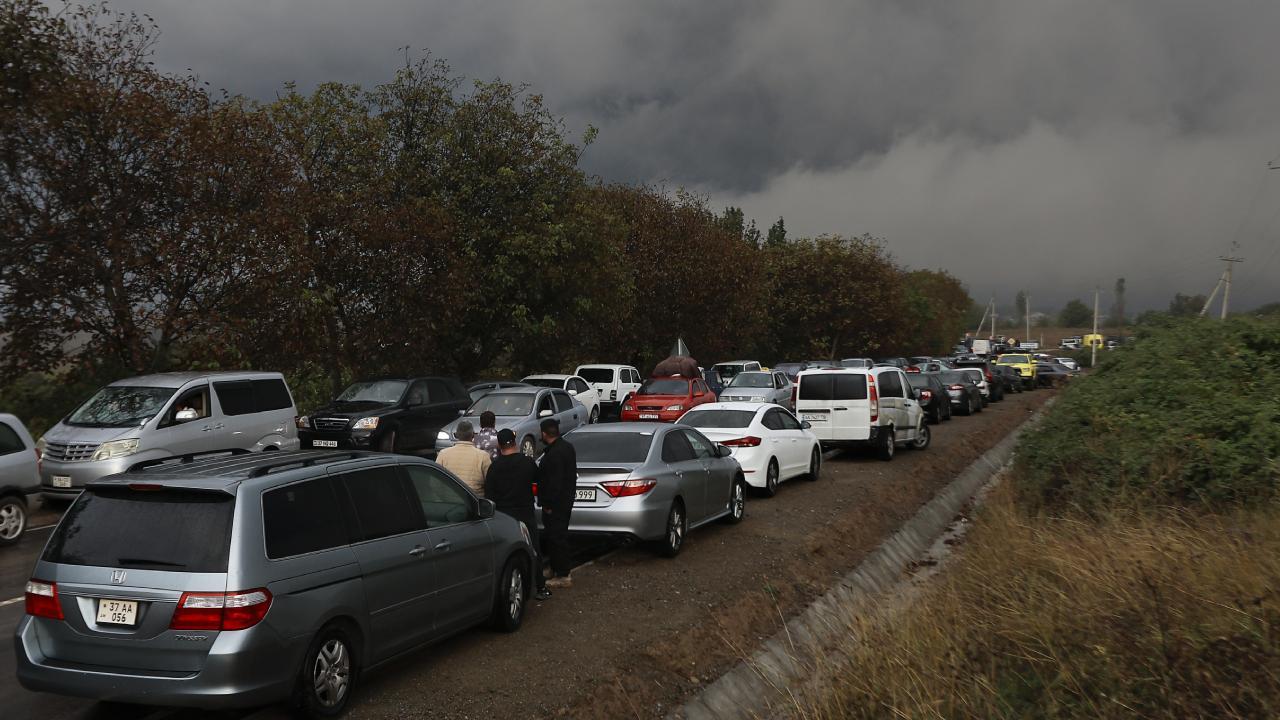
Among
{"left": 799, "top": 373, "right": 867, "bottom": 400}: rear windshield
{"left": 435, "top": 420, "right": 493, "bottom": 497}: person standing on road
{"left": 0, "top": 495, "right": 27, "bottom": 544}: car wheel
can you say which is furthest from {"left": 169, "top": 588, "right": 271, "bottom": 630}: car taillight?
{"left": 799, "top": 373, "right": 867, "bottom": 400}: rear windshield

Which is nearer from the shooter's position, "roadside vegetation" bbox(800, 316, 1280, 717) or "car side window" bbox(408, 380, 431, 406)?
"roadside vegetation" bbox(800, 316, 1280, 717)

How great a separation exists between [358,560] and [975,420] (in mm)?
29253

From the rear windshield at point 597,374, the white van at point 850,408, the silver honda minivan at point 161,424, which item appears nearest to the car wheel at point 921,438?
the white van at point 850,408

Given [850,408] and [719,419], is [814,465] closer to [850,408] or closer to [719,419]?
[719,419]

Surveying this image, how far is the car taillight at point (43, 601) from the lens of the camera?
17.9 ft

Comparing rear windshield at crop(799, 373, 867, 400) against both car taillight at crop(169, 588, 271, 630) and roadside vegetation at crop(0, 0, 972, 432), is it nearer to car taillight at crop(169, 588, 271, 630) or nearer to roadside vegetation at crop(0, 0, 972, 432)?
roadside vegetation at crop(0, 0, 972, 432)

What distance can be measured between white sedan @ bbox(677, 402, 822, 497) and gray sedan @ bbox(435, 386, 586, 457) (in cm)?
364

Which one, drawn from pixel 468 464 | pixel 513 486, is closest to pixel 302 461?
pixel 513 486

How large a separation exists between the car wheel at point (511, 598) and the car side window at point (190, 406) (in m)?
8.26

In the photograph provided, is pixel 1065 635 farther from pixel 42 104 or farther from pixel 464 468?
pixel 42 104

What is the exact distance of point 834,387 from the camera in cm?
2039

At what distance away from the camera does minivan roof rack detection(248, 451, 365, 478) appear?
230 inches

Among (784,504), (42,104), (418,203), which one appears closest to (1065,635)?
(784,504)

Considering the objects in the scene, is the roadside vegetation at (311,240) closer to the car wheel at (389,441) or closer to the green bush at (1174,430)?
the car wheel at (389,441)
